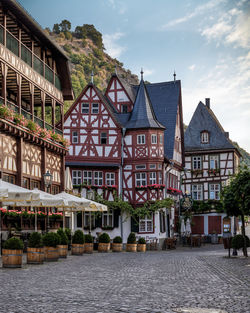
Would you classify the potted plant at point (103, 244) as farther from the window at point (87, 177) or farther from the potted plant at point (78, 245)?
the window at point (87, 177)

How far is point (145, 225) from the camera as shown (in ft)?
140

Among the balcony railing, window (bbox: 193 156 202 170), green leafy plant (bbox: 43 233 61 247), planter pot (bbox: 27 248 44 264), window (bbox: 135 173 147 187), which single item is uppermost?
the balcony railing

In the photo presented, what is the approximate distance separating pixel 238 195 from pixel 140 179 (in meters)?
20.7

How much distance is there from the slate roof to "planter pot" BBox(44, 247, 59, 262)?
1407 inches

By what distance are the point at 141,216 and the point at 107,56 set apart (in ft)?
424

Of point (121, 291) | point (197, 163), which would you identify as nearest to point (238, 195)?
point (121, 291)

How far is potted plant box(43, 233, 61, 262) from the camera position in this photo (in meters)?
19.0

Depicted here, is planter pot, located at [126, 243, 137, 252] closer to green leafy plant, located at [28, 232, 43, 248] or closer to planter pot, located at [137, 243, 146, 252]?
planter pot, located at [137, 243, 146, 252]

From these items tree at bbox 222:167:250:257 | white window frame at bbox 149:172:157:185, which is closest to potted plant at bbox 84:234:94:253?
tree at bbox 222:167:250:257

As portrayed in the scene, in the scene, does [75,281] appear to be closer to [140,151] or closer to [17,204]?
[17,204]

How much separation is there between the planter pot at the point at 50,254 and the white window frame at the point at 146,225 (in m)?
23.7

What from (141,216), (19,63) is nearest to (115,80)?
(141,216)

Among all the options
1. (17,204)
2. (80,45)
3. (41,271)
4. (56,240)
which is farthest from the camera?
(80,45)

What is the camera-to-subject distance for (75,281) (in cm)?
1244
